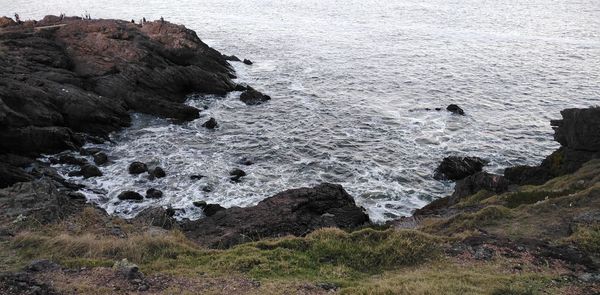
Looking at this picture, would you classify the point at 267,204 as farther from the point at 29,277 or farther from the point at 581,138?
the point at 581,138

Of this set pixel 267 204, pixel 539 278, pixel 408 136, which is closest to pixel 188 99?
pixel 408 136

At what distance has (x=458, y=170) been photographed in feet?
112

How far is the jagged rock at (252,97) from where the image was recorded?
50062mm

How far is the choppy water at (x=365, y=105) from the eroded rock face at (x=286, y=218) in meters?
4.08

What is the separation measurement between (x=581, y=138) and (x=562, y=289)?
20.1m

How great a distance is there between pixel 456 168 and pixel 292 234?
17.3m

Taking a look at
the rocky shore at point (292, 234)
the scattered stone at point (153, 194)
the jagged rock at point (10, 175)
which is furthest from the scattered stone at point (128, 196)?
the jagged rock at point (10, 175)

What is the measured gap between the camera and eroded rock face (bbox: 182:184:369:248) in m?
22.9

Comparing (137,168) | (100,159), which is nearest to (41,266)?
(137,168)

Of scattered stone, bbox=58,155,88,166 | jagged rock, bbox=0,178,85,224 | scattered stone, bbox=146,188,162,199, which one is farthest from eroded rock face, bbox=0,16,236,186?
jagged rock, bbox=0,178,85,224

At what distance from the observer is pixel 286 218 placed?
23938 mm

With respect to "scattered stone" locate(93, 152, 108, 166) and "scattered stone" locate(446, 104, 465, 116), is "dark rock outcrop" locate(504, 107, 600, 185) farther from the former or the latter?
"scattered stone" locate(93, 152, 108, 166)

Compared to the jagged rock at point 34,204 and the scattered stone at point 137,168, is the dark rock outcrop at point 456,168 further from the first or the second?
the jagged rock at point 34,204

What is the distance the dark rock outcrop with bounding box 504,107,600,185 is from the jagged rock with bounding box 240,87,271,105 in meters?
28.2
